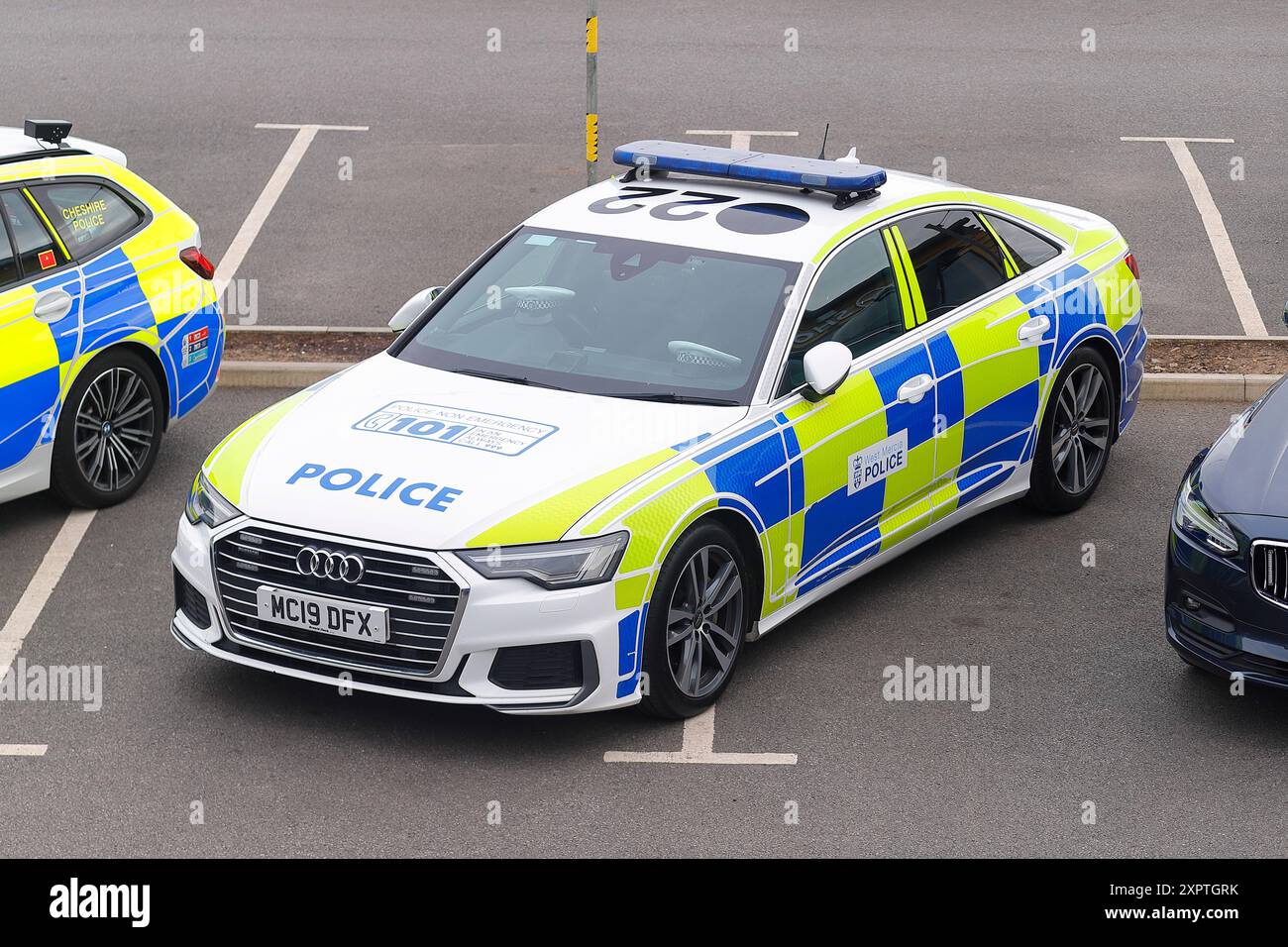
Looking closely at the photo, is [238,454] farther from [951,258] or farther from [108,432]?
[951,258]

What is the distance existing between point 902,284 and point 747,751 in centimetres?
230

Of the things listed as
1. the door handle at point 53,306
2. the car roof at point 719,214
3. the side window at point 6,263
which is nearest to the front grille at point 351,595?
the car roof at point 719,214

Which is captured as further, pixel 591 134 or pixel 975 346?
pixel 591 134

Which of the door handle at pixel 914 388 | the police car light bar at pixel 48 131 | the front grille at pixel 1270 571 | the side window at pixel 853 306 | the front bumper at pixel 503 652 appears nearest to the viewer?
the front bumper at pixel 503 652

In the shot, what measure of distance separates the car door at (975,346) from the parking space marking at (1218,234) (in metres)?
3.68

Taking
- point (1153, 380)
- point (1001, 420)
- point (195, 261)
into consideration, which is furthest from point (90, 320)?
point (1153, 380)

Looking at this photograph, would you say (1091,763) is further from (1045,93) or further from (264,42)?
(264,42)

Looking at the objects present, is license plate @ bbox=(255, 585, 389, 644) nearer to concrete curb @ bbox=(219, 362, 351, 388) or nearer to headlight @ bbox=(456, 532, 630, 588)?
headlight @ bbox=(456, 532, 630, 588)

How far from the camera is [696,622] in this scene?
21.7 ft

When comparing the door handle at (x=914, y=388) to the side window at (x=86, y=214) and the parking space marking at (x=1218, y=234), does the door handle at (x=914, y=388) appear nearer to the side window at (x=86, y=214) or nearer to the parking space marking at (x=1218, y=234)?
the side window at (x=86, y=214)

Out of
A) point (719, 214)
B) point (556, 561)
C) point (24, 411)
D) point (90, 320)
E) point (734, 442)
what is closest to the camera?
point (556, 561)

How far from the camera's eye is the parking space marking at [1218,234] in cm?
1161

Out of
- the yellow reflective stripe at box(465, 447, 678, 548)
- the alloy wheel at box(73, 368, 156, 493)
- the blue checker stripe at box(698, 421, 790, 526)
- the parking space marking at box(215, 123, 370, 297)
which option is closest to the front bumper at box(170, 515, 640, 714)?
the yellow reflective stripe at box(465, 447, 678, 548)

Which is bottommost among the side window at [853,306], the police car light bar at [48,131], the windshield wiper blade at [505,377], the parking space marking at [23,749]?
the parking space marking at [23,749]
